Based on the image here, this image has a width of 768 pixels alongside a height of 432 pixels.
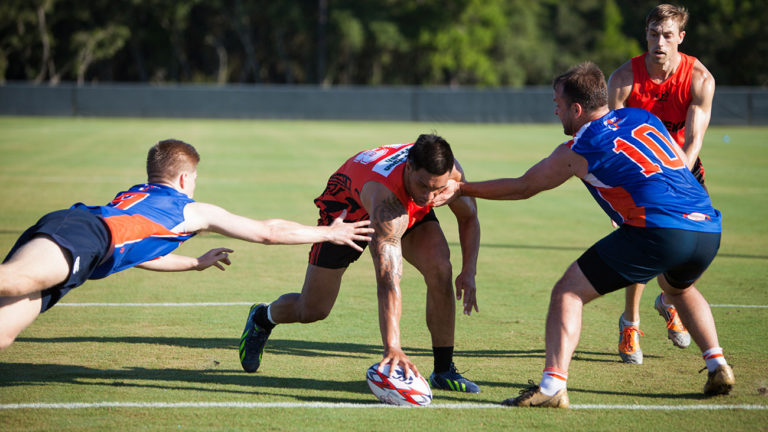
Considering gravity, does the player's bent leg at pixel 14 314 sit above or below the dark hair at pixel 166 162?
below

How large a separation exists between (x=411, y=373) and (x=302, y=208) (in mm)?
8828

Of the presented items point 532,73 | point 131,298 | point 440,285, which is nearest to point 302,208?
point 131,298

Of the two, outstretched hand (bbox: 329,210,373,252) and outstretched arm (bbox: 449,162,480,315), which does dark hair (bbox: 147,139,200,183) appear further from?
outstretched arm (bbox: 449,162,480,315)

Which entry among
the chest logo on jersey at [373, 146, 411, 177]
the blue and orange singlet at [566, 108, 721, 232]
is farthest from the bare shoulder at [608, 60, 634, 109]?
the chest logo on jersey at [373, 146, 411, 177]

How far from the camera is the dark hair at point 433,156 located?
4.61m

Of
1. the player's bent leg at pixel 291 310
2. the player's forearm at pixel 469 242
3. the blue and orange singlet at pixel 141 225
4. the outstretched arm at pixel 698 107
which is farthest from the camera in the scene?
the outstretched arm at pixel 698 107

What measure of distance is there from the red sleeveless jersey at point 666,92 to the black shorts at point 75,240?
443 centimetres

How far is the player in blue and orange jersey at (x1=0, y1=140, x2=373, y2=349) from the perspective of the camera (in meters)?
4.25

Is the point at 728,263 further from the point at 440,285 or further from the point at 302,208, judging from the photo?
the point at 302,208

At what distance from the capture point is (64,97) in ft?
148

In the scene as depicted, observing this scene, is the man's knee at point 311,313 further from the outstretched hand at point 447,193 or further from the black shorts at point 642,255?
the black shorts at point 642,255

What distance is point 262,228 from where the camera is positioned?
15.9 ft

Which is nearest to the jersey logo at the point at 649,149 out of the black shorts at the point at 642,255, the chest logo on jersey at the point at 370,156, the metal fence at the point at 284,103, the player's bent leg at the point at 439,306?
the black shorts at the point at 642,255

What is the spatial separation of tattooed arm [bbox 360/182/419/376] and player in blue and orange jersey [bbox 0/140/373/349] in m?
0.14
